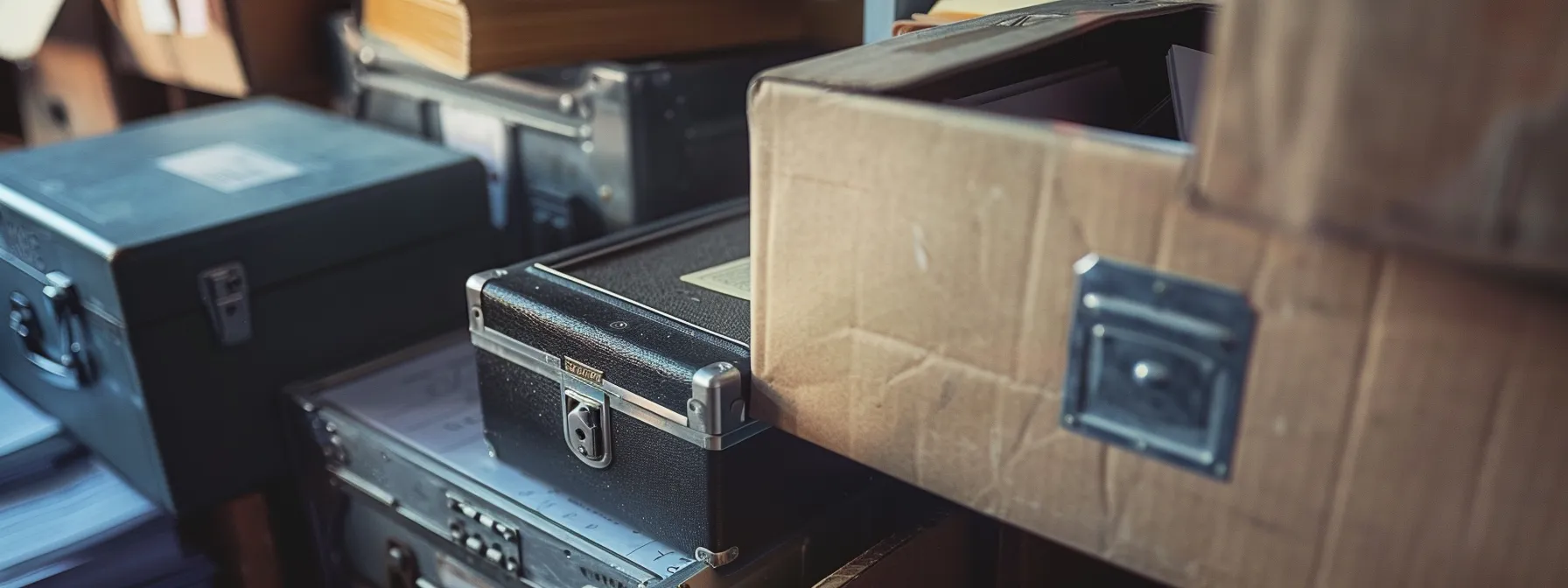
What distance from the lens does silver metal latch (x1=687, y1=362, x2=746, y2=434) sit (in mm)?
726

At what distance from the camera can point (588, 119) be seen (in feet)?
3.73

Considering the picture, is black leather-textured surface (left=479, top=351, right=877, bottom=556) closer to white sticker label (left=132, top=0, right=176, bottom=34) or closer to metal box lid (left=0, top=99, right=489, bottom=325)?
metal box lid (left=0, top=99, right=489, bottom=325)

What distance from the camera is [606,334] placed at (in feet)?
2.63

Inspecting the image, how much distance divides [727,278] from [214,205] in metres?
0.49

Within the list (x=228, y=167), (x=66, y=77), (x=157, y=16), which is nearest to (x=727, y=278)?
(x=228, y=167)

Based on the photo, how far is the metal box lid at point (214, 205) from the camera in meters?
0.97

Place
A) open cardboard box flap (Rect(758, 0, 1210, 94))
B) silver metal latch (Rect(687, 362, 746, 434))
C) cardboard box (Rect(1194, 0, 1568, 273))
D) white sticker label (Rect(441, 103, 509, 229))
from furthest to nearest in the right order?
white sticker label (Rect(441, 103, 509, 229)), silver metal latch (Rect(687, 362, 746, 434)), open cardboard box flap (Rect(758, 0, 1210, 94)), cardboard box (Rect(1194, 0, 1568, 273))

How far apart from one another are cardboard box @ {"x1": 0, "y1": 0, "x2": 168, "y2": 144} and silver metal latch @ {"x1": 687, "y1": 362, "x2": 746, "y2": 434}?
116cm

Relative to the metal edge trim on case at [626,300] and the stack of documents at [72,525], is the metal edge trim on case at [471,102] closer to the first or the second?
the metal edge trim on case at [626,300]

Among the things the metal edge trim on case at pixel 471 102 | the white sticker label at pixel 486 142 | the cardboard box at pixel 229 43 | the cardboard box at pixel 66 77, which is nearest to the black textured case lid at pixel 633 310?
the metal edge trim on case at pixel 471 102

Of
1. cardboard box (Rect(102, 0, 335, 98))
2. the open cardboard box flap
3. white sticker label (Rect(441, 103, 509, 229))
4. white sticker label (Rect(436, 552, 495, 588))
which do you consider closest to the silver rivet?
the open cardboard box flap

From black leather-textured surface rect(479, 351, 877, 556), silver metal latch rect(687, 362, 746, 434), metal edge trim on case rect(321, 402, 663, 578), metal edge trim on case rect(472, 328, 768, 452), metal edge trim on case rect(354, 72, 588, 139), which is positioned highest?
metal edge trim on case rect(354, 72, 588, 139)

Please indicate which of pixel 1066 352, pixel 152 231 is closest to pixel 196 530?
pixel 152 231

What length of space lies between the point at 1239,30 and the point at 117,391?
38.6 inches
